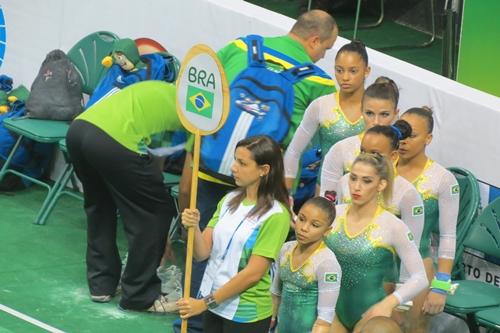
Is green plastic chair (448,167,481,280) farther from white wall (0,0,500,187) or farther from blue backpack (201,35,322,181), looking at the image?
blue backpack (201,35,322,181)

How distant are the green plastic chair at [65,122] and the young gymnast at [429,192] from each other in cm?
331

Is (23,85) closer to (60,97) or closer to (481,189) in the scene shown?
(60,97)

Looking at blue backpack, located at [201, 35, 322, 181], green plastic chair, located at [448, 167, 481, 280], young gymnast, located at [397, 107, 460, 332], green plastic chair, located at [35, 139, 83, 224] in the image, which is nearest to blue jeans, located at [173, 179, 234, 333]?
blue backpack, located at [201, 35, 322, 181]

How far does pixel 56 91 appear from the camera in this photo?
34.6 feet

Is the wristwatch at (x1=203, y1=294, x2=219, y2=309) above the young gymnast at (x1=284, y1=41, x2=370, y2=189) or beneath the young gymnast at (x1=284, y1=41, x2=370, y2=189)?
beneath

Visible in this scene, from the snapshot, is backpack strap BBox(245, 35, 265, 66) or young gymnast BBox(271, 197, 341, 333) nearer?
young gymnast BBox(271, 197, 341, 333)

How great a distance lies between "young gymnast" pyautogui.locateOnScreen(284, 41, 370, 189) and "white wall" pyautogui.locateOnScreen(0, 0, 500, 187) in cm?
74

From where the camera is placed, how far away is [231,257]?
7121 millimetres

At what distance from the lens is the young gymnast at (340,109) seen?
804 centimetres

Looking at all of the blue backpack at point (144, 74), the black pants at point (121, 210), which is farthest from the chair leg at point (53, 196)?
the black pants at point (121, 210)

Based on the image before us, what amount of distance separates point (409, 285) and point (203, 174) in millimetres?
1758

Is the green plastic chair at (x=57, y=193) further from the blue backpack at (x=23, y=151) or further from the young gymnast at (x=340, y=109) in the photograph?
the young gymnast at (x=340, y=109)

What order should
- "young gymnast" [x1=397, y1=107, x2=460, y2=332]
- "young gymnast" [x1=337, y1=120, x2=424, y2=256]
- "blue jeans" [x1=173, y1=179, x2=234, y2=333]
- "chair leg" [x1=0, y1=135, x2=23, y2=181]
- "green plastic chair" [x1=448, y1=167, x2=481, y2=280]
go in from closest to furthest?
"young gymnast" [x1=337, y1=120, x2=424, y2=256], "young gymnast" [x1=397, y1=107, x2=460, y2=332], "blue jeans" [x1=173, y1=179, x2=234, y2=333], "green plastic chair" [x1=448, y1=167, x2=481, y2=280], "chair leg" [x1=0, y1=135, x2=23, y2=181]

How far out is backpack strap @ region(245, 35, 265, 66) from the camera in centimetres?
827
